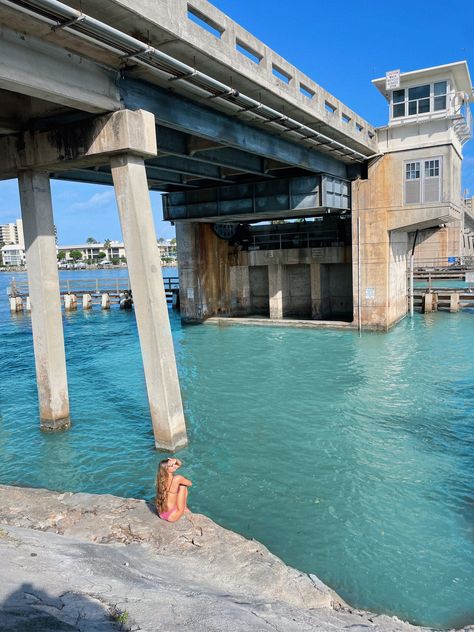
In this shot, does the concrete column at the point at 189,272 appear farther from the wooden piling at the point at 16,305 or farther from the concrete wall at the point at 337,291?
the wooden piling at the point at 16,305

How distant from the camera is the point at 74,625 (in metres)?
3.96

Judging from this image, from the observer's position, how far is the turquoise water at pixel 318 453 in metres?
7.40

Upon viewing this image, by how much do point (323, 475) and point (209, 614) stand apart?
601 cm

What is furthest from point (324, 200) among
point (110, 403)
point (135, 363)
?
point (110, 403)

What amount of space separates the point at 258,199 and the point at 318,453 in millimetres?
17202

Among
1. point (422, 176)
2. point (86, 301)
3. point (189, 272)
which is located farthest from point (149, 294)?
point (86, 301)

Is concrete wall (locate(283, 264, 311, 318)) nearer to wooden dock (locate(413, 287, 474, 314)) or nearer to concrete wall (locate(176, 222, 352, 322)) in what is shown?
concrete wall (locate(176, 222, 352, 322))

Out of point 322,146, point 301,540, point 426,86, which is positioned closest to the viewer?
point 301,540

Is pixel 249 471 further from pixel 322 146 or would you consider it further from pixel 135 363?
pixel 322 146

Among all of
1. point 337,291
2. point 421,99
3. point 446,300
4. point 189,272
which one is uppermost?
point 421,99

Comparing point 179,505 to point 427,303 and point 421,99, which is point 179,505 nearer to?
point 421,99

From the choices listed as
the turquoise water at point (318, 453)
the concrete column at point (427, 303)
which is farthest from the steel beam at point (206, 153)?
the concrete column at point (427, 303)

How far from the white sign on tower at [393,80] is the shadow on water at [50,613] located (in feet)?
82.9

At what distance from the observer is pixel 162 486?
7383 mm
